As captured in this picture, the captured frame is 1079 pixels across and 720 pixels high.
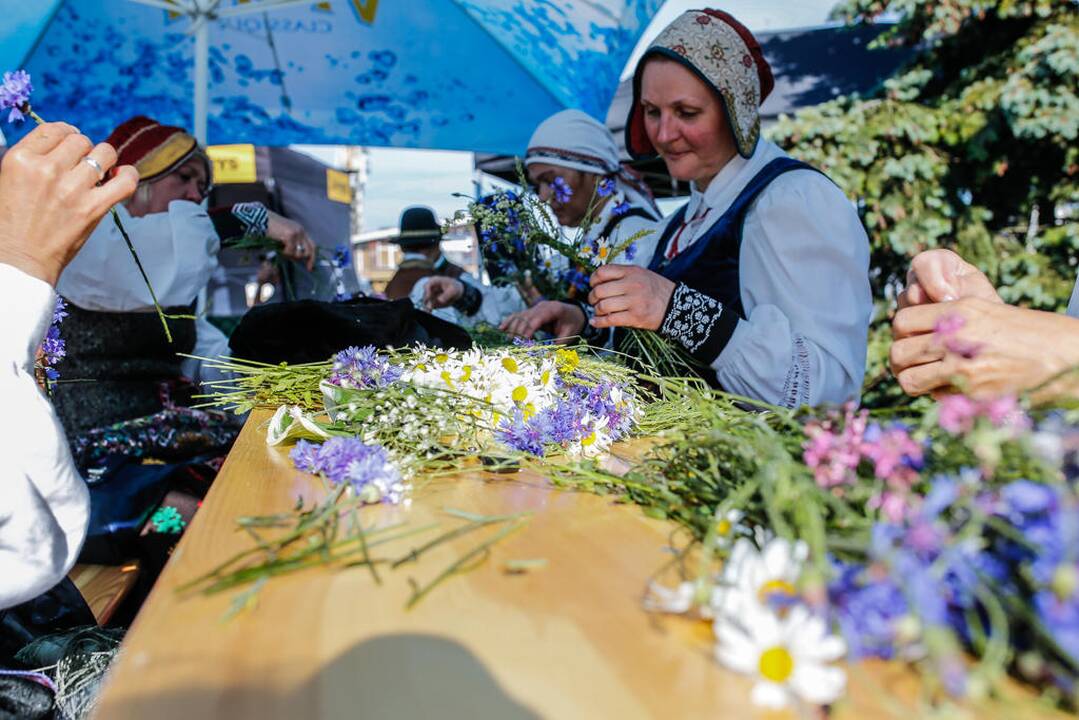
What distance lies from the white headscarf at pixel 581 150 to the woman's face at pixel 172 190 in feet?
5.00

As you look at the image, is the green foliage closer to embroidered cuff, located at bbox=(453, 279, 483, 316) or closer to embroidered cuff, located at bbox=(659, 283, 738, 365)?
embroidered cuff, located at bbox=(453, 279, 483, 316)

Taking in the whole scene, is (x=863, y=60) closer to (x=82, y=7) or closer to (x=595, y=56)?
(x=595, y=56)

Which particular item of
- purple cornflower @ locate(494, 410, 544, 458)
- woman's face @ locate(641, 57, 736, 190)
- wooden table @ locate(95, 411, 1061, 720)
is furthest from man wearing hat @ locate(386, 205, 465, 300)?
wooden table @ locate(95, 411, 1061, 720)

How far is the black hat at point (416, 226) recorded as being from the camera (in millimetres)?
5129

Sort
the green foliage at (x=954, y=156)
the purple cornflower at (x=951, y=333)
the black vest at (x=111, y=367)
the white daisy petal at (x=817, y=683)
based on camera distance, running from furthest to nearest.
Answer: the green foliage at (x=954, y=156) → the black vest at (x=111, y=367) → the purple cornflower at (x=951, y=333) → the white daisy petal at (x=817, y=683)

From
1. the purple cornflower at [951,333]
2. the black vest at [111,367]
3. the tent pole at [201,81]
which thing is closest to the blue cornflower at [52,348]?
the black vest at [111,367]

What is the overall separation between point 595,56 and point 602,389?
10.7 ft

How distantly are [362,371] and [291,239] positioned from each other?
7.18ft

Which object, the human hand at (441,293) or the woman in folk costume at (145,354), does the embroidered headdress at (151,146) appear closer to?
the woman in folk costume at (145,354)

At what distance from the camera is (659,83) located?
1988 millimetres

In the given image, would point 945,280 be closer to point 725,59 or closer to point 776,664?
point 776,664

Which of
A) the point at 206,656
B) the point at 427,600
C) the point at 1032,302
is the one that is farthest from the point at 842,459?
the point at 1032,302

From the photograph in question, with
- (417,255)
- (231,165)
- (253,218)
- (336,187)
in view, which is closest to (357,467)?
(253,218)

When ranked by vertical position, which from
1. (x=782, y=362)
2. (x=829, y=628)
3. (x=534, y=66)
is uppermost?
(x=534, y=66)
